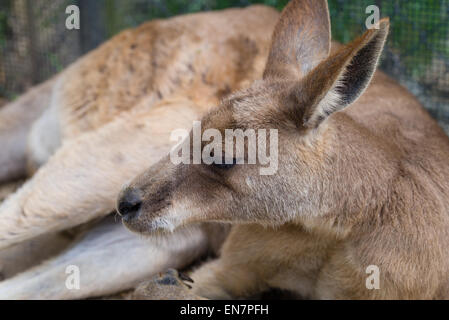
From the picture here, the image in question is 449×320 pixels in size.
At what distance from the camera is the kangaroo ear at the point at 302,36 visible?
285cm

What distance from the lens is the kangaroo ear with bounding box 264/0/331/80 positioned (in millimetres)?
2852

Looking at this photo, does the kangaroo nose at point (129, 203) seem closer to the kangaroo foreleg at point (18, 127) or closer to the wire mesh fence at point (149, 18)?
the kangaroo foreleg at point (18, 127)

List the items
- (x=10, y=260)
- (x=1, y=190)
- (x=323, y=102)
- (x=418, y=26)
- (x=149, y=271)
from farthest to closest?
(x=1, y=190) < (x=418, y=26) < (x=10, y=260) < (x=149, y=271) < (x=323, y=102)

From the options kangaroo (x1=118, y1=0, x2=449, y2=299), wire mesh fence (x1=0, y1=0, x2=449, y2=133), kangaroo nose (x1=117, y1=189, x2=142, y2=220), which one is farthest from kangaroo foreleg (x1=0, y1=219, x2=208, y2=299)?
wire mesh fence (x1=0, y1=0, x2=449, y2=133)

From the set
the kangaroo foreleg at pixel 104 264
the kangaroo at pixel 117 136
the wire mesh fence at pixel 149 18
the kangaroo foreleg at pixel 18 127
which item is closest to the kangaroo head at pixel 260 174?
the kangaroo at pixel 117 136

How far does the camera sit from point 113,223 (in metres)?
3.72

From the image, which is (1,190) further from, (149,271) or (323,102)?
(323,102)

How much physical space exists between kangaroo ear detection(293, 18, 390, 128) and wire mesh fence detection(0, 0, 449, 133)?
81.9 inches

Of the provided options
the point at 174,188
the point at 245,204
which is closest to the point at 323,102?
the point at 245,204

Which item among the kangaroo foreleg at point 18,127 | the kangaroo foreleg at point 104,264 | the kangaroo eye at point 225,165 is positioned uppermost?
the kangaroo eye at point 225,165

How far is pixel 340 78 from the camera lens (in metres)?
2.23

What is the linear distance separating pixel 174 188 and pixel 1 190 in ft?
8.19

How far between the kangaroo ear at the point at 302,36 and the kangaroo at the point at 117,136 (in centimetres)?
52

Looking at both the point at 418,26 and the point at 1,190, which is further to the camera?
the point at 1,190
